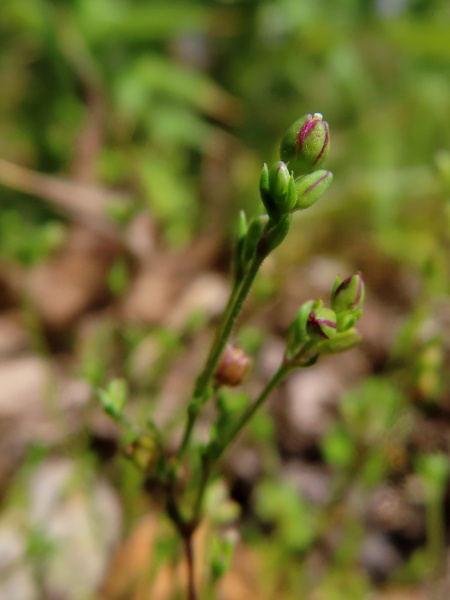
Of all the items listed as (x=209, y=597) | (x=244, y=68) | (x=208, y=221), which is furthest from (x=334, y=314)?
(x=244, y=68)

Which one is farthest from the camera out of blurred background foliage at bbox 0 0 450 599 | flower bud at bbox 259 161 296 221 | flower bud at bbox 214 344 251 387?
blurred background foliage at bbox 0 0 450 599

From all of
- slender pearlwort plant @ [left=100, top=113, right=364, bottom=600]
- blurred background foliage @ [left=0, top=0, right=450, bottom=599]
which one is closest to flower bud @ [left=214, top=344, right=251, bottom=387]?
slender pearlwort plant @ [left=100, top=113, right=364, bottom=600]

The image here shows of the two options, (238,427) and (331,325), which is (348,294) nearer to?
(331,325)

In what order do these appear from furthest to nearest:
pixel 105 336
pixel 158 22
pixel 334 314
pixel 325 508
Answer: pixel 158 22
pixel 105 336
pixel 325 508
pixel 334 314

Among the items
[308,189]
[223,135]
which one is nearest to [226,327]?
[308,189]

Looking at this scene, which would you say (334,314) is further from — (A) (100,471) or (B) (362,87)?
(B) (362,87)

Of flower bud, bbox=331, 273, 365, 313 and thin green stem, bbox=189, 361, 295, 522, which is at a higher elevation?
flower bud, bbox=331, 273, 365, 313

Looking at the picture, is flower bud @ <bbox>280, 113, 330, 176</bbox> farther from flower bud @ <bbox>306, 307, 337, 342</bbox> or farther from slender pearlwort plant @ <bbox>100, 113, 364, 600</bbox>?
flower bud @ <bbox>306, 307, 337, 342</bbox>

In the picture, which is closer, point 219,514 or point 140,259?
point 219,514
